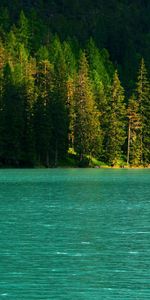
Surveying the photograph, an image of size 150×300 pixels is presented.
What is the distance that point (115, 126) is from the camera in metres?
151

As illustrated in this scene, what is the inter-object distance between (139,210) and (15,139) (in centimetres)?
7500

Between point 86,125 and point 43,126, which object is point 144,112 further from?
point 43,126

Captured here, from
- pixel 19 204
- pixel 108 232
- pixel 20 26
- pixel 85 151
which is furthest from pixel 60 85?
pixel 108 232

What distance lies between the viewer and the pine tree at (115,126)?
146 metres

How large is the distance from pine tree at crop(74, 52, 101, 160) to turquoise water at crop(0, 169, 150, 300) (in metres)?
68.2

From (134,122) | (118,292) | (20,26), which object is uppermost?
(20,26)

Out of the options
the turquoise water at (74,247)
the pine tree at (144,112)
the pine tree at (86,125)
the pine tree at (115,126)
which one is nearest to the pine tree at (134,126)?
the pine tree at (144,112)

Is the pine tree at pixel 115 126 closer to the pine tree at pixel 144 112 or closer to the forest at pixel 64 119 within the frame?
the forest at pixel 64 119

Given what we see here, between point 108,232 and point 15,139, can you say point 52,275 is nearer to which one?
point 108,232

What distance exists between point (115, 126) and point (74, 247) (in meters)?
111

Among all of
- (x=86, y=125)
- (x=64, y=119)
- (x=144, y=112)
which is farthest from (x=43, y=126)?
(x=144, y=112)

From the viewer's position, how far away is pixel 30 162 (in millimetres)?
134125

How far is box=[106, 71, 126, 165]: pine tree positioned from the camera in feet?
479

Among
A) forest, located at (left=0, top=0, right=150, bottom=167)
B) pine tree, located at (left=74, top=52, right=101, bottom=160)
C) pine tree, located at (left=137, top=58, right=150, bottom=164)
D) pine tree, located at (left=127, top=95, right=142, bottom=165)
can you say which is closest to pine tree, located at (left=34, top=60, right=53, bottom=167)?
forest, located at (left=0, top=0, right=150, bottom=167)
